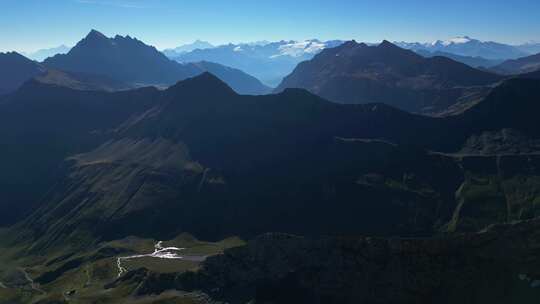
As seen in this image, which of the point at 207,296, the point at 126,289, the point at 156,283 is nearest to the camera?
the point at 207,296

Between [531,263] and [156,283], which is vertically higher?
[531,263]

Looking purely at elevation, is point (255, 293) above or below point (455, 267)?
below

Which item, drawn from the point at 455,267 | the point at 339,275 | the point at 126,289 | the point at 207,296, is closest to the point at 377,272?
the point at 339,275

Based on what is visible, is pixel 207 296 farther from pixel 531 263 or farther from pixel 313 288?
pixel 531 263

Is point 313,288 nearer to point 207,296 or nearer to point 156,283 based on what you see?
point 207,296

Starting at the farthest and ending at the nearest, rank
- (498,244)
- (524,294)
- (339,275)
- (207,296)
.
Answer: (207,296) < (339,275) < (498,244) < (524,294)

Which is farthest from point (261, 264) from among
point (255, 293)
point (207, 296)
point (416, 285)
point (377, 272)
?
point (416, 285)

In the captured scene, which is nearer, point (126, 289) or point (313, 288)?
point (313, 288)

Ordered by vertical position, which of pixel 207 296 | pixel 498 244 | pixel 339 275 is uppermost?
pixel 498 244

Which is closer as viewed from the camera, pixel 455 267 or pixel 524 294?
pixel 524 294
